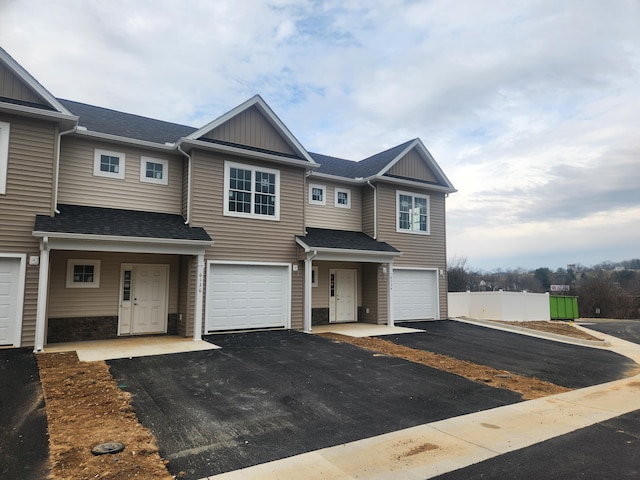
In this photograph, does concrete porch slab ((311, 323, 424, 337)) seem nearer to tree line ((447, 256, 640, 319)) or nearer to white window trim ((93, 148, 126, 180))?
white window trim ((93, 148, 126, 180))

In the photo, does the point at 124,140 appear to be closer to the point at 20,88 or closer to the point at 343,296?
the point at 20,88

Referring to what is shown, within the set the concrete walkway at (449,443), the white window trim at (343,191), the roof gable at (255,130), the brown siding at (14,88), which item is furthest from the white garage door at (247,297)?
the concrete walkway at (449,443)

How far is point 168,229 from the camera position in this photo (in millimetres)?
10922

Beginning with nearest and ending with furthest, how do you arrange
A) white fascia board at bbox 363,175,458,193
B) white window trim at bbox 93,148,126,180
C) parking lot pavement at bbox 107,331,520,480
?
1. parking lot pavement at bbox 107,331,520,480
2. white window trim at bbox 93,148,126,180
3. white fascia board at bbox 363,175,458,193

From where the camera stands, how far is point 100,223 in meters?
10.1

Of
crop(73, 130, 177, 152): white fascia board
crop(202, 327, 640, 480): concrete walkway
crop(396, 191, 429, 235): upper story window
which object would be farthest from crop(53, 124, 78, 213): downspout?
crop(396, 191, 429, 235): upper story window

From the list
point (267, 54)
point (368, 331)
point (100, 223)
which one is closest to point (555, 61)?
point (267, 54)

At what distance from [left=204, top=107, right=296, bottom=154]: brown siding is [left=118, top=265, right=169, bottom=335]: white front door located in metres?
4.46

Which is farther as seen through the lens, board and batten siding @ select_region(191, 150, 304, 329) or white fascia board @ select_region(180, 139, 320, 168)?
board and batten siding @ select_region(191, 150, 304, 329)

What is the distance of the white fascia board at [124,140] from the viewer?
1075 centimetres

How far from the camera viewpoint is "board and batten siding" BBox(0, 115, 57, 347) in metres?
9.16

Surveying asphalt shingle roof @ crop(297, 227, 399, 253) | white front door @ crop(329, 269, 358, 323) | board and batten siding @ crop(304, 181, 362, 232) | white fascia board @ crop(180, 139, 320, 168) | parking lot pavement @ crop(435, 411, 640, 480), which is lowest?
parking lot pavement @ crop(435, 411, 640, 480)

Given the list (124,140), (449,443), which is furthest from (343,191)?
(449,443)

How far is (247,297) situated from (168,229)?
3176 millimetres
